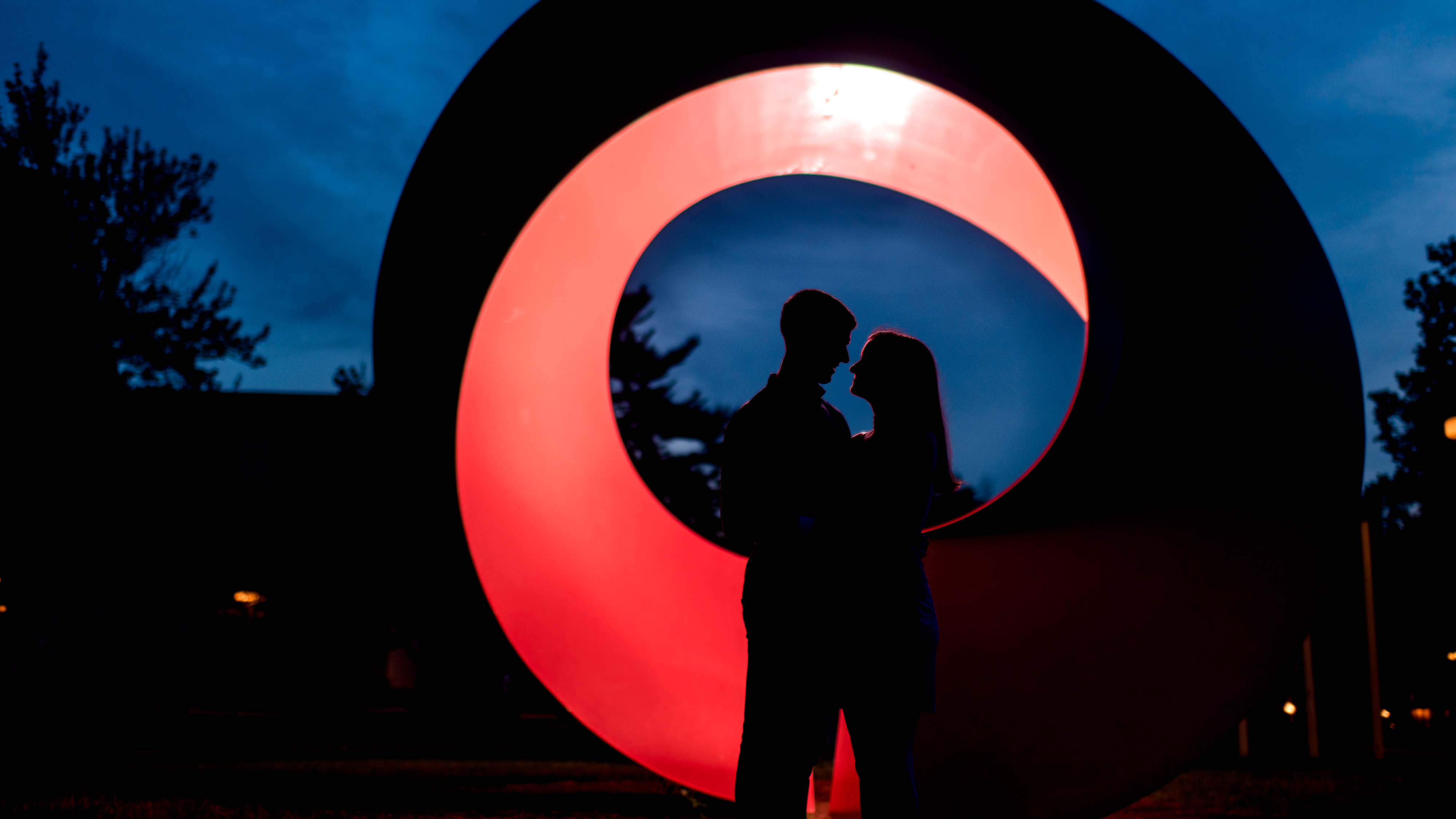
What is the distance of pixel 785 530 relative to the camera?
2.11 metres

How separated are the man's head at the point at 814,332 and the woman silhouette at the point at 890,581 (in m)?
0.08

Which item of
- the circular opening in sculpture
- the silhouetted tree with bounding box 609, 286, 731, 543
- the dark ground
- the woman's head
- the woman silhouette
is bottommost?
the dark ground

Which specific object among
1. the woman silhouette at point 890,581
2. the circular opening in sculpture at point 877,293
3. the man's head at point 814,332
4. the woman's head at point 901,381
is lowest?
the woman silhouette at point 890,581

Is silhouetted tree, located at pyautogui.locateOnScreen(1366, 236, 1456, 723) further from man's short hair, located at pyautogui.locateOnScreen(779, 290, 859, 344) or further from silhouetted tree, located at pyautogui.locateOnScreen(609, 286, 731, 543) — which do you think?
man's short hair, located at pyautogui.locateOnScreen(779, 290, 859, 344)

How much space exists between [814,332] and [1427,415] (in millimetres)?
26933

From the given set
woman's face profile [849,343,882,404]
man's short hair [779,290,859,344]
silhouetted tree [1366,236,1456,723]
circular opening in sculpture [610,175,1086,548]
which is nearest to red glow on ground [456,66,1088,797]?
man's short hair [779,290,859,344]

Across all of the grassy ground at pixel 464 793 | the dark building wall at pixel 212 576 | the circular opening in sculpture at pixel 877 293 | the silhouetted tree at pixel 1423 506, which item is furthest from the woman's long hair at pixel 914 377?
the silhouetted tree at pixel 1423 506

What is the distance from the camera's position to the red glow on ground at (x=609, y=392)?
3840 mm

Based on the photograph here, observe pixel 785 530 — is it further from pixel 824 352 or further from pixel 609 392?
pixel 609 392

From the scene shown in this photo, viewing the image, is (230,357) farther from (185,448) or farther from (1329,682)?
(1329,682)

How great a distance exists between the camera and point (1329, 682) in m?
26.3

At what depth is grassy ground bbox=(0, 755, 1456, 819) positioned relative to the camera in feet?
16.4

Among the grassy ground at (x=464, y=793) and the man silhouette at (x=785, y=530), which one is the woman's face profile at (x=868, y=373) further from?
the grassy ground at (x=464, y=793)

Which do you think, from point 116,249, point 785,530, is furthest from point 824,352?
point 116,249
